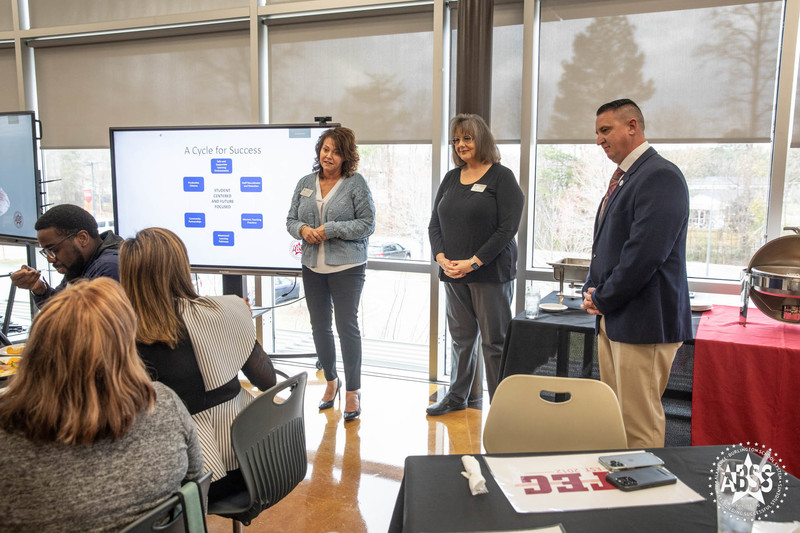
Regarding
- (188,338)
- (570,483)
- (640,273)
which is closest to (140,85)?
(188,338)

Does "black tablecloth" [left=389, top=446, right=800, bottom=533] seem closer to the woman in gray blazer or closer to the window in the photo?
the woman in gray blazer

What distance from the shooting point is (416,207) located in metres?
3.95

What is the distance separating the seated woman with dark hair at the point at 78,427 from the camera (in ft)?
3.45

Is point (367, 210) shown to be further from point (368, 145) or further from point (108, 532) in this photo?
point (108, 532)

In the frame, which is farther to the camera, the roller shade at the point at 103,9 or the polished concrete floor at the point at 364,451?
the roller shade at the point at 103,9

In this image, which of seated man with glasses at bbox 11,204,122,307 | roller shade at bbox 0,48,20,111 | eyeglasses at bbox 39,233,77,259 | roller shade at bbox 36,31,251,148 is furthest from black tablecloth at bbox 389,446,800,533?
roller shade at bbox 0,48,20,111

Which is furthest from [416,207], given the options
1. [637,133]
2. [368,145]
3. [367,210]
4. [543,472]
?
[543,472]

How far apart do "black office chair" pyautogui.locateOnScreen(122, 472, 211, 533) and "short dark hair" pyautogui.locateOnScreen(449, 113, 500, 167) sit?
7.53 feet

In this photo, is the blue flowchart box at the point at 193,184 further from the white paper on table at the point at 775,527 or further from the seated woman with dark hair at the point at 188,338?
the white paper on table at the point at 775,527

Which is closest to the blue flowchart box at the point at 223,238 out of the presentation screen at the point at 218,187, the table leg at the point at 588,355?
the presentation screen at the point at 218,187

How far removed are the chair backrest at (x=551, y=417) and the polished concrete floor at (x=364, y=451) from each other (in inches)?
32.5

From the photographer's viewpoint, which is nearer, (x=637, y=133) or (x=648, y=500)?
(x=648, y=500)

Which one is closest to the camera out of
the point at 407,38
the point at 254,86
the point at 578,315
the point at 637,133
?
the point at 637,133

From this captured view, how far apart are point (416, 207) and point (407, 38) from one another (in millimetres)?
1103
